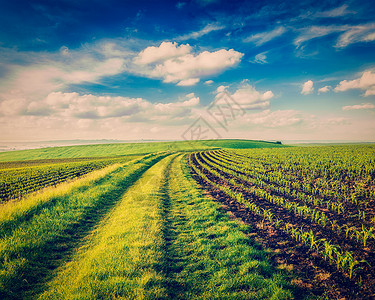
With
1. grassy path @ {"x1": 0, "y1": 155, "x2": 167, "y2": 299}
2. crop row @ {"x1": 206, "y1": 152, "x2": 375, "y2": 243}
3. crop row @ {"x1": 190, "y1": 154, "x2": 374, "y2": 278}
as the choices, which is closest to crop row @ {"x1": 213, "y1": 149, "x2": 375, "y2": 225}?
crop row @ {"x1": 206, "y1": 152, "x2": 375, "y2": 243}

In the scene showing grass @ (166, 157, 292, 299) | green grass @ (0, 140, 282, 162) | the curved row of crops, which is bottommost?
the curved row of crops

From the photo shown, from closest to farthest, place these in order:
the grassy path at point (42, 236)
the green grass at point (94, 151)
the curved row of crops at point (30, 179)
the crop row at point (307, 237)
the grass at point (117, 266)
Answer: the grass at point (117, 266) < the grassy path at point (42, 236) < the crop row at point (307, 237) < the curved row of crops at point (30, 179) < the green grass at point (94, 151)

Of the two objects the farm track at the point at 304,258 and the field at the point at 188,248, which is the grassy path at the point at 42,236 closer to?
the field at the point at 188,248

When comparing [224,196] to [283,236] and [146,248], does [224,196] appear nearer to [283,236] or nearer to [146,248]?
[283,236]

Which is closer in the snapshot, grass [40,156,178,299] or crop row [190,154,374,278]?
grass [40,156,178,299]

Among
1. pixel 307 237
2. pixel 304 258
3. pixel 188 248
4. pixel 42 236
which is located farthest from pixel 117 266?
pixel 307 237

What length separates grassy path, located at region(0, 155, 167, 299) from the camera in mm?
5086

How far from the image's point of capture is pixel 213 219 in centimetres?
897

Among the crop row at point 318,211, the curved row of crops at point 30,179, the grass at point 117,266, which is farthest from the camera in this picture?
the curved row of crops at point 30,179

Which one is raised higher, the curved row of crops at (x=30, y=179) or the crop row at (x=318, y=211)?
the crop row at (x=318, y=211)

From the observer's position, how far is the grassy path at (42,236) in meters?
5.09

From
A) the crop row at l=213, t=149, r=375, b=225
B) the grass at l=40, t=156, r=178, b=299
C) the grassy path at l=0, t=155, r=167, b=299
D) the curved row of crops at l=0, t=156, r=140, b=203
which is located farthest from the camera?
the curved row of crops at l=0, t=156, r=140, b=203

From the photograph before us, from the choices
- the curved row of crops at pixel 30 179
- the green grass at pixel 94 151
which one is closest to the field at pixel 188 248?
the curved row of crops at pixel 30 179

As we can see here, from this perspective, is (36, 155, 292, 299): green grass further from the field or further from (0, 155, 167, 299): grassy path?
(0, 155, 167, 299): grassy path
